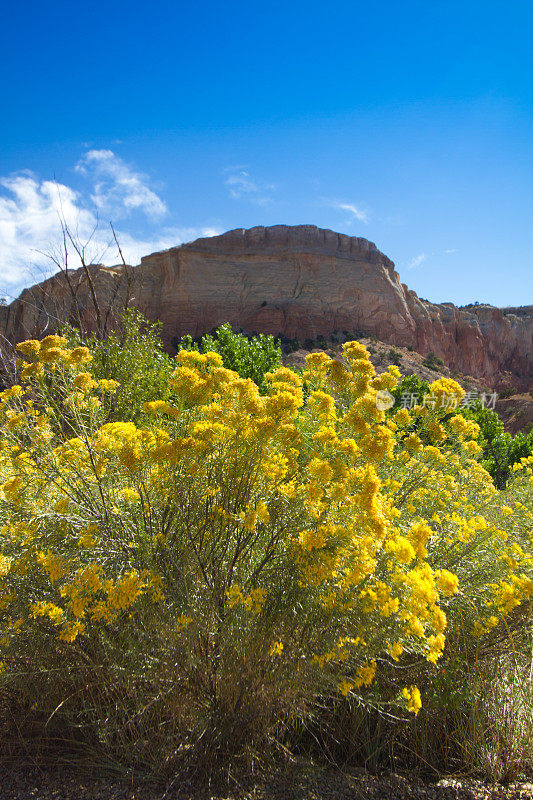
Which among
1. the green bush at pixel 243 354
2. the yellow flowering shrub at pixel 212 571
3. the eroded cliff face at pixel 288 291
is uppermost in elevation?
the eroded cliff face at pixel 288 291

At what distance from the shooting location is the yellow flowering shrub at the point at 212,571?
6.45ft

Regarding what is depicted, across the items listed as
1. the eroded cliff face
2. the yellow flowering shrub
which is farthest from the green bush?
the eroded cliff face

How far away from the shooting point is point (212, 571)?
216 cm

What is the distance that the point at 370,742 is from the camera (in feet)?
7.79


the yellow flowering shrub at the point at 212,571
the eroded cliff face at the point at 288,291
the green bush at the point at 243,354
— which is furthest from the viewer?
the eroded cliff face at the point at 288,291

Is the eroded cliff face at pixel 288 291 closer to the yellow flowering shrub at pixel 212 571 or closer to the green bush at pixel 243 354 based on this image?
the green bush at pixel 243 354

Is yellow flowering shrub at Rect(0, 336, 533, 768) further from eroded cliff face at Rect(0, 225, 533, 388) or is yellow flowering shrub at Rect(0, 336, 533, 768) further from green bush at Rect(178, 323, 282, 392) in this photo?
eroded cliff face at Rect(0, 225, 533, 388)

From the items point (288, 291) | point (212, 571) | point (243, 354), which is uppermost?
point (288, 291)

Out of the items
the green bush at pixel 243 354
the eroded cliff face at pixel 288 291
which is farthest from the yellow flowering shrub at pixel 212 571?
the eroded cliff face at pixel 288 291

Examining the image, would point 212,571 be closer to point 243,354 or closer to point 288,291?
point 243,354

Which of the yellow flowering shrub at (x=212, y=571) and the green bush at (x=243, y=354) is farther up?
the green bush at (x=243, y=354)

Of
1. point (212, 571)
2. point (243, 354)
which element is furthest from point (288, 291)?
point (212, 571)

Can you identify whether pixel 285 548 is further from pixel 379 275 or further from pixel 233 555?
pixel 379 275

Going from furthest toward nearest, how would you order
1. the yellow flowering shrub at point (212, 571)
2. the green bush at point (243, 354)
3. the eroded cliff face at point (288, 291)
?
the eroded cliff face at point (288, 291) < the green bush at point (243, 354) < the yellow flowering shrub at point (212, 571)
